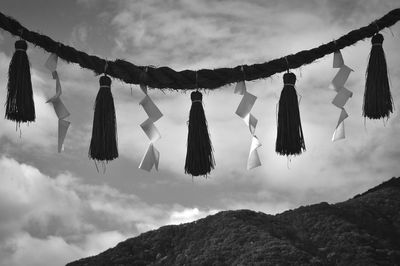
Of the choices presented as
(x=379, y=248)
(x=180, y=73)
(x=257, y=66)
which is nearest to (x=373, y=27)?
(x=257, y=66)

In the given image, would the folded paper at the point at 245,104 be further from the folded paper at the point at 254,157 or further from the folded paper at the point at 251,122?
the folded paper at the point at 254,157

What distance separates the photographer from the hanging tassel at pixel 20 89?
348 cm

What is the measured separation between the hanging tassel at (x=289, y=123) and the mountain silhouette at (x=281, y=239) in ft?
37.8

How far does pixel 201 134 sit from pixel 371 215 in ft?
56.6

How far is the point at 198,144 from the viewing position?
12.1 ft

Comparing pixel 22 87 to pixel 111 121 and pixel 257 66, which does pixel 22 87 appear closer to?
pixel 111 121

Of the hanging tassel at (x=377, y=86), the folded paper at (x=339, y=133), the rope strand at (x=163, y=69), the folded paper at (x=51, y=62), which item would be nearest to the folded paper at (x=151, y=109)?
the rope strand at (x=163, y=69)

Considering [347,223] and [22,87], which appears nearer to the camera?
[22,87]

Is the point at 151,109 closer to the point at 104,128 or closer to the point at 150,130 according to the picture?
the point at 150,130

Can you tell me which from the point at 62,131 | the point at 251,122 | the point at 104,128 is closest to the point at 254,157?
the point at 251,122

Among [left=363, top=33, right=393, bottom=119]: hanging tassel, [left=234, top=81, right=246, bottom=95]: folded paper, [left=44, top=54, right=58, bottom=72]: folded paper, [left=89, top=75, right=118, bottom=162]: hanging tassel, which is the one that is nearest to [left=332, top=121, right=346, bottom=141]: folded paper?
[left=363, top=33, right=393, bottom=119]: hanging tassel

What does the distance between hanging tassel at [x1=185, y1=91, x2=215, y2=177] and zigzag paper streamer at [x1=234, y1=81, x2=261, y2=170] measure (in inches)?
11.3

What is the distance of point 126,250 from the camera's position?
18.3 metres

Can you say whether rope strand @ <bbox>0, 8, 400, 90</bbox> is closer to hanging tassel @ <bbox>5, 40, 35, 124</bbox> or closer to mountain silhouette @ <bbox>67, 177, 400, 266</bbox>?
hanging tassel @ <bbox>5, 40, 35, 124</bbox>
